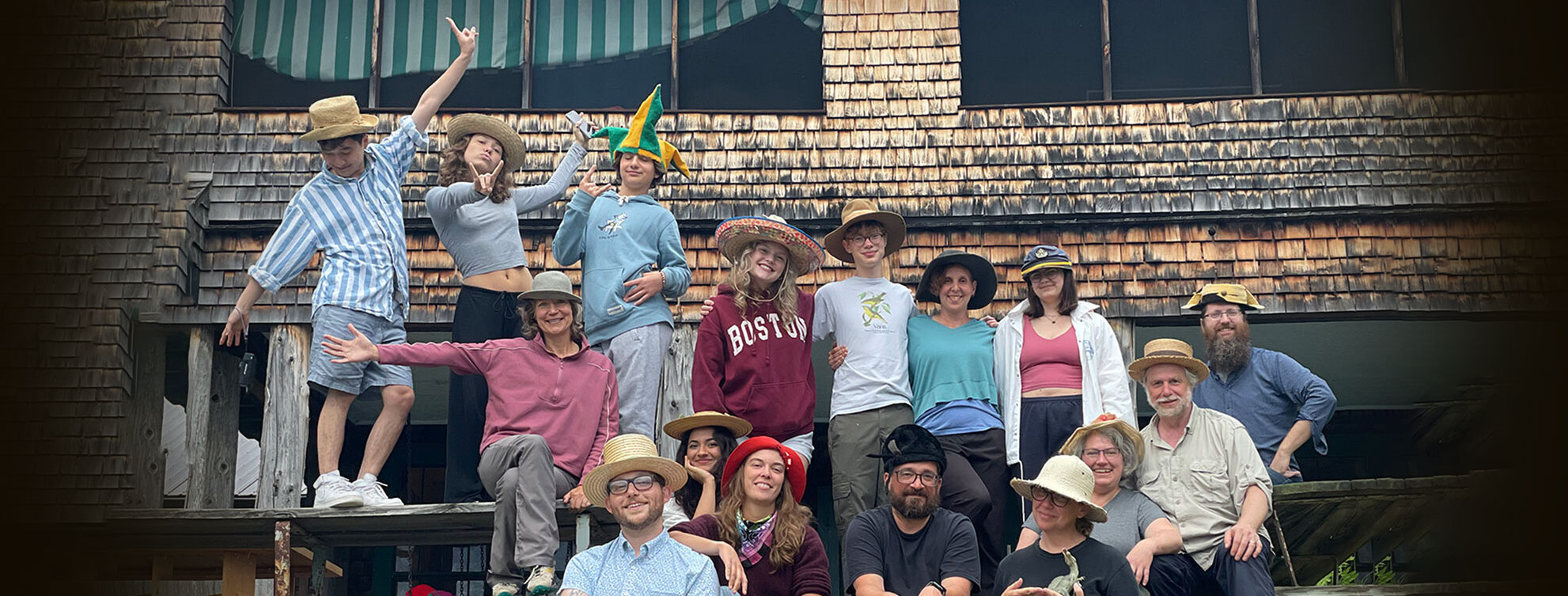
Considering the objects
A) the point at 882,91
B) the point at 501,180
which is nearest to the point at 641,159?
the point at 501,180

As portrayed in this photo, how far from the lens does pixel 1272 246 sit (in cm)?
941

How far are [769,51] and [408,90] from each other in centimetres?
268

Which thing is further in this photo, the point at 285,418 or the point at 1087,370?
the point at 285,418

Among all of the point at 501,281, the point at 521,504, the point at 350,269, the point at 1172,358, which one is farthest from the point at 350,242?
the point at 1172,358

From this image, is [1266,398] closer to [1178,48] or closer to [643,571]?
[643,571]

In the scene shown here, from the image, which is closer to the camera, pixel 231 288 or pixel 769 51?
pixel 231 288

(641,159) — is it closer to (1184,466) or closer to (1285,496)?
(1184,466)

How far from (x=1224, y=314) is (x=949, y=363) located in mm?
1447

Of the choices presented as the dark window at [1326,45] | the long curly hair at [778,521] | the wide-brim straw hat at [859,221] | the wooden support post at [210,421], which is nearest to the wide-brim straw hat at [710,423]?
the long curly hair at [778,521]

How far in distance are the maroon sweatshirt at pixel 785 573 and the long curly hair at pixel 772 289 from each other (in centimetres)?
136

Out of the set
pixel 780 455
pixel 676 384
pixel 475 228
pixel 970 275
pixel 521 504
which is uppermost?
A: pixel 475 228

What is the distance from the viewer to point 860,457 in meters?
7.09

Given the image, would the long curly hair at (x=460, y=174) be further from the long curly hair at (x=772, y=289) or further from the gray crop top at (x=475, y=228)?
the long curly hair at (x=772, y=289)

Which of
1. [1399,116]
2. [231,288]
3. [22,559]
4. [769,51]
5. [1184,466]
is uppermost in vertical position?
[769,51]
